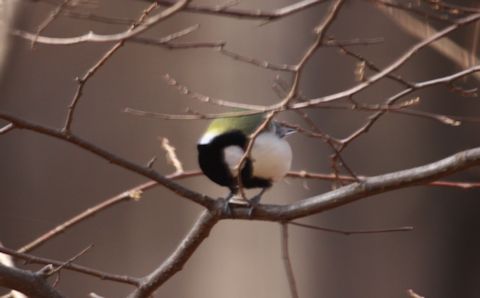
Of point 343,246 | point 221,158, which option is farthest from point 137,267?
point 221,158

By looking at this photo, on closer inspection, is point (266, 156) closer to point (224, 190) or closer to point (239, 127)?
point (239, 127)

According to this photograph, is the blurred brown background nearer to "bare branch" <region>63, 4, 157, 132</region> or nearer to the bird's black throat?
the bird's black throat

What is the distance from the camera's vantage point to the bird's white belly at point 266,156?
2.08m

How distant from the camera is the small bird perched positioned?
209cm

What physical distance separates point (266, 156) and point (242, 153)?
6cm

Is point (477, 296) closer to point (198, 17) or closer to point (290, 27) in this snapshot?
point (290, 27)

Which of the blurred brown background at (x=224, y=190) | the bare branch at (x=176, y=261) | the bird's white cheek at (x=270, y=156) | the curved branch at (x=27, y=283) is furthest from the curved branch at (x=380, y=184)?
the blurred brown background at (x=224, y=190)

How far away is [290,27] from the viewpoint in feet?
12.7

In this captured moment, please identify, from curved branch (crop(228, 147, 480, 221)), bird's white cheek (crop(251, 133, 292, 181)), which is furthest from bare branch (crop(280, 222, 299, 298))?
bird's white cheek (crop(251, 133, 292, 181))

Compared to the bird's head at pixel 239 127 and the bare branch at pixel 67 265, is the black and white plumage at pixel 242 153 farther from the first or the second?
the bare branch at pixel 67 265

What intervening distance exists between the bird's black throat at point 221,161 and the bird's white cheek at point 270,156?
23 mm

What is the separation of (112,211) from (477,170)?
182 cm

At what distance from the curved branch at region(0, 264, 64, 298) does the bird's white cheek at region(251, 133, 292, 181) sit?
75 centimetres

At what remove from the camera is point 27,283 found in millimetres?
1438
